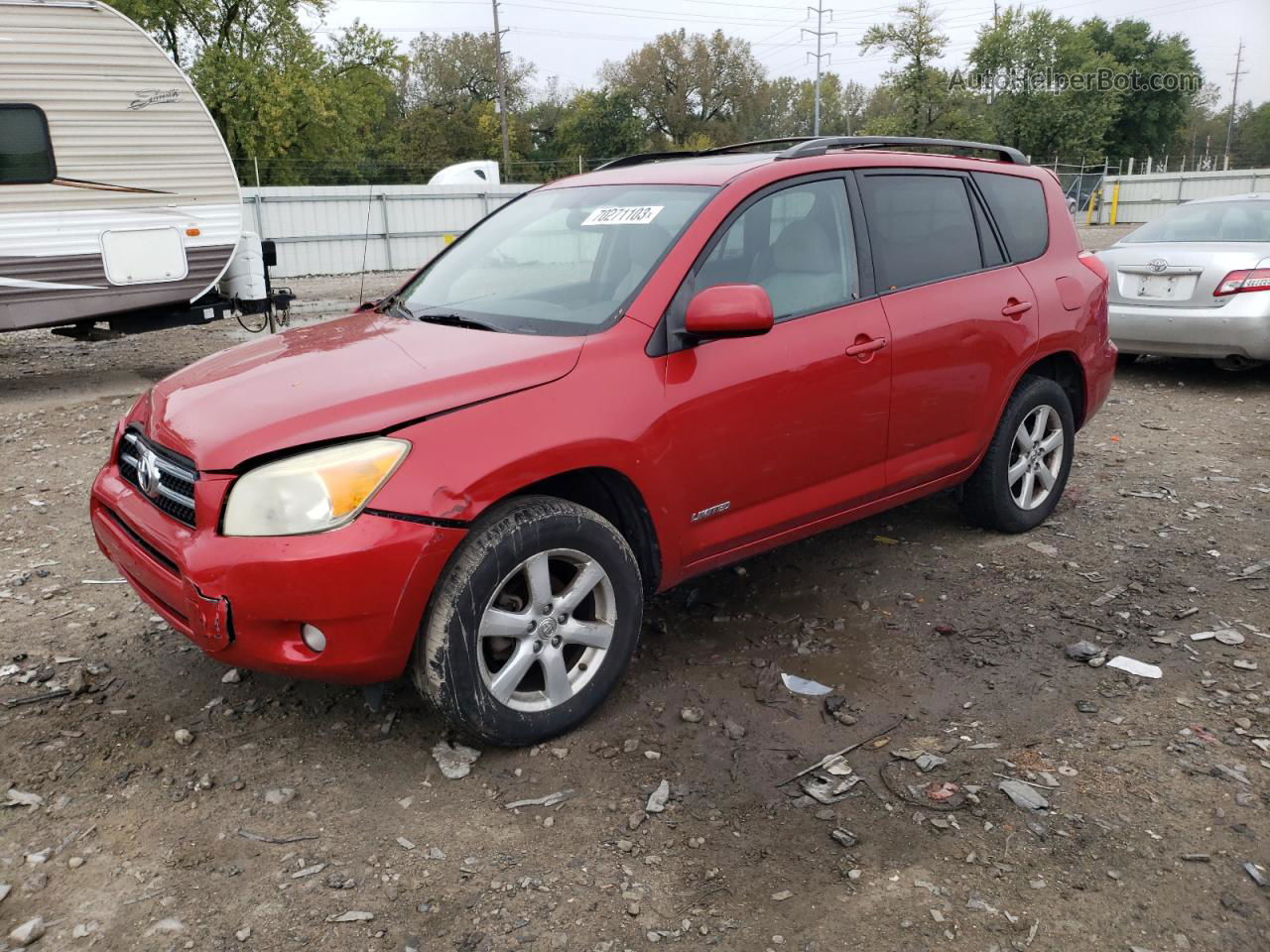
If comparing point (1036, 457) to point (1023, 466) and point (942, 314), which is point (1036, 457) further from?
point (942, 314)


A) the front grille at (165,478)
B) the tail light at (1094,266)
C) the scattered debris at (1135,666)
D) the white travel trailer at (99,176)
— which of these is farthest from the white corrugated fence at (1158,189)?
the front grille at (165,478)

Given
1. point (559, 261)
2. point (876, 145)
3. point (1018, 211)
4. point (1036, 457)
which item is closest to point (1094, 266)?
point (1018, 211)

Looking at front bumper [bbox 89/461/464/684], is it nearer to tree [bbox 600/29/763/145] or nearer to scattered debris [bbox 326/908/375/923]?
scattered debris [bbox 326/908/375/923]

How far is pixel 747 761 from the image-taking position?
315cm

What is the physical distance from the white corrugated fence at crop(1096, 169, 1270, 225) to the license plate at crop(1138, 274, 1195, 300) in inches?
1442

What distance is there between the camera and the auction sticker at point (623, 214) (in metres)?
3.72

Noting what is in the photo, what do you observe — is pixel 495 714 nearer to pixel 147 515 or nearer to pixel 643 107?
pixel 147 515

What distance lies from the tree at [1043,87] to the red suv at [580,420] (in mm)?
57903

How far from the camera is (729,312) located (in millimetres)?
3223

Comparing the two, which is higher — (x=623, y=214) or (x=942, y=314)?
(x=623, y=214)

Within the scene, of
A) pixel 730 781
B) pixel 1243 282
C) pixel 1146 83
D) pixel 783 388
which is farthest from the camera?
pixel 1146 83

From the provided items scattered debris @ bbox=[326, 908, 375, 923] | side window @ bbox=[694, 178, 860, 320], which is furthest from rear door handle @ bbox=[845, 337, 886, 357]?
scattered debris @ bbox=[326, 908, 375, 923]

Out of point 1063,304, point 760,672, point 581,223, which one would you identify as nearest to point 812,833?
point 760,672

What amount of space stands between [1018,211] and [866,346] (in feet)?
5.01
